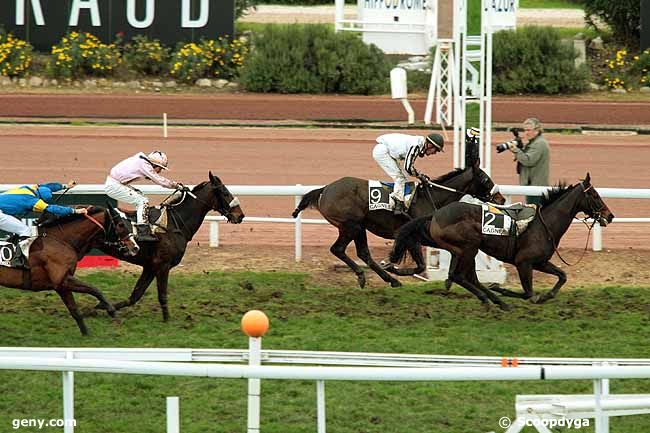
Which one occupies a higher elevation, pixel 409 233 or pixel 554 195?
pixel 554 195

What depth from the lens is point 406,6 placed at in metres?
28.2

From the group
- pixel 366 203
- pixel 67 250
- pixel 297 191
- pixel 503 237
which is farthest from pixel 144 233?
pixel 503 237

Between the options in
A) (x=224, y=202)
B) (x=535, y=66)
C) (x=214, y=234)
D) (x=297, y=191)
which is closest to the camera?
(x=224, y=202)

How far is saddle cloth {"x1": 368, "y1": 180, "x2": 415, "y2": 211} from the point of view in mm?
11742

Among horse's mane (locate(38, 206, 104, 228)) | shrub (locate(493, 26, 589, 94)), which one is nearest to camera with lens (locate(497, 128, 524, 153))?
horse's mane (locate(38, 206, 104, 228))

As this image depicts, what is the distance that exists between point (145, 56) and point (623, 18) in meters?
10.3

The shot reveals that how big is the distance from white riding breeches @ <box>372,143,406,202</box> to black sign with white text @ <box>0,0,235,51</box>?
1485cm

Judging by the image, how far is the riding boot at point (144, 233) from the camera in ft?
34.2

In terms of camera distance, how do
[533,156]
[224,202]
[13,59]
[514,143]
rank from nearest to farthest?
[224,202] → [514,143] → [533,156] → [13,59]

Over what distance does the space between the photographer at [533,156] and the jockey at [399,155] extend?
1.26 metres

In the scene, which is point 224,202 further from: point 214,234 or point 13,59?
point 13,59

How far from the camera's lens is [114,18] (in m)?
26.0

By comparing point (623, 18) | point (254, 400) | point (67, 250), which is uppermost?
point (623, 18)

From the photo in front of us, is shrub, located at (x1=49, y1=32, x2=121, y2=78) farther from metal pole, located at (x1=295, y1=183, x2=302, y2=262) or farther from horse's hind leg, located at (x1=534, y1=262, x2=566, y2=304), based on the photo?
horse's hind leg, located at (x1=534, y1=262, x2=566, y2=304)
